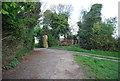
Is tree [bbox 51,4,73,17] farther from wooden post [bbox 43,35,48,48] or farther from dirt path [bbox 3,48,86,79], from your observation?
dirt path [bbox 3,48,86,79]

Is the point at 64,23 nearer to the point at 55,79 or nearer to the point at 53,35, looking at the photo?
the point at 53,35

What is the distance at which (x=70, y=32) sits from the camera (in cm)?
1396

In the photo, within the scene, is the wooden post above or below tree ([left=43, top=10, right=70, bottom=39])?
below

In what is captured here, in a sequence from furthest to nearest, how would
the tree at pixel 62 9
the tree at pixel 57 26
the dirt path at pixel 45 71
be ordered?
the tree at pixel 62 9 → the tree at pixel 57 26 → the dirt path at pixel 45 71

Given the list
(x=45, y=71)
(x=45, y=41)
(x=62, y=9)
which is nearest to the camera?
(x=45, y=71)

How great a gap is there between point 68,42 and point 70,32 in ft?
6.94

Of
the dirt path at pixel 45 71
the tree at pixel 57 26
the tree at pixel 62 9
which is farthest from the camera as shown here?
the tree at pixel 62 9

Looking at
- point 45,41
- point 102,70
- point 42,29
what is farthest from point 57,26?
point 102,70

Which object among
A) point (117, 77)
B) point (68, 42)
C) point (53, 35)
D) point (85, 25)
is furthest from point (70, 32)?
point (117, 77)

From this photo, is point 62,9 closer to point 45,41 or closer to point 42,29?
point 42,29

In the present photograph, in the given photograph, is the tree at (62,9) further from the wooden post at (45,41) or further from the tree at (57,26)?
the wooden post at (45,41)

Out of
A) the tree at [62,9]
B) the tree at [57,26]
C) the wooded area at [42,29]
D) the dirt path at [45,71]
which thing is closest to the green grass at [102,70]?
the dirt path at [45,71]

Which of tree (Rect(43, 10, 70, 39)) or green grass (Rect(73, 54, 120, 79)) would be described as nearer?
green grass (Rect(73, 54, 120, 79))

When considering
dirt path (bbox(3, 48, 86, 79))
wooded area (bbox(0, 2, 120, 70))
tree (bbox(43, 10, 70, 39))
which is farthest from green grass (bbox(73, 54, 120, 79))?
tree (bbox(43, 10, 70, 39))
